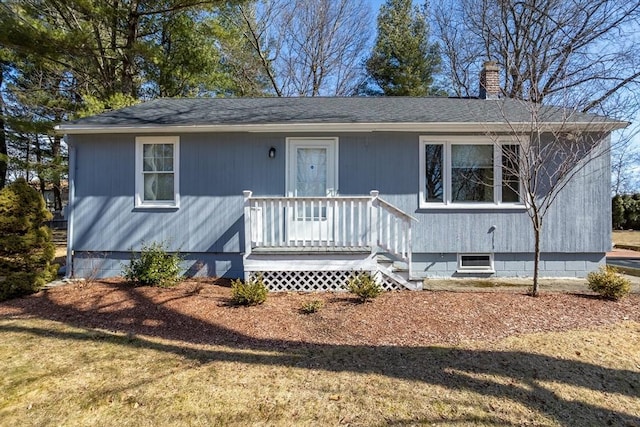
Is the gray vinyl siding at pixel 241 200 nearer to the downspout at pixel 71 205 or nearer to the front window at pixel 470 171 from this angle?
the downspout at pixel 71 205

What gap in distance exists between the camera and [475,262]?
7496 millimetres

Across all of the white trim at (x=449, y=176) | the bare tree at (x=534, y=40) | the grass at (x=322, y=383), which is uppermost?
the bare tree at (x=534, y=40)

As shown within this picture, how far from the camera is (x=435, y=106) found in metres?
8.66

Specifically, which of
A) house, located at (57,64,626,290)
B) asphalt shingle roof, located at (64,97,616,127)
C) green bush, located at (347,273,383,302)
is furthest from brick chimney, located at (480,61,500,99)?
green bush, located at (347,273,383,302)

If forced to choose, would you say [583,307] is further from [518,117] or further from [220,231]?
[220,231]

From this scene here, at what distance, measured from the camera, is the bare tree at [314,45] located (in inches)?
827

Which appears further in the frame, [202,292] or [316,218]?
[316,218]

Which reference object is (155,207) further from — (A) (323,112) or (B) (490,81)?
(B) (490,81)

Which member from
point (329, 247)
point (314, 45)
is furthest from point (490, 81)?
point (314, 45)

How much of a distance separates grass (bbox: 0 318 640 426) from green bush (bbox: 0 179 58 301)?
2.38m

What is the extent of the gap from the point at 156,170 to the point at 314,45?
1705 centimetres

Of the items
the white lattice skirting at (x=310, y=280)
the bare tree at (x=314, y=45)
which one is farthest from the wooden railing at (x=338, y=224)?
the bare tree at (x=314, y=45)

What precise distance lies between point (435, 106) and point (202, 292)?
656 centimetres

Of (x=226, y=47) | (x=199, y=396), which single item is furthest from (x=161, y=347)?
(x=226, y=47)
